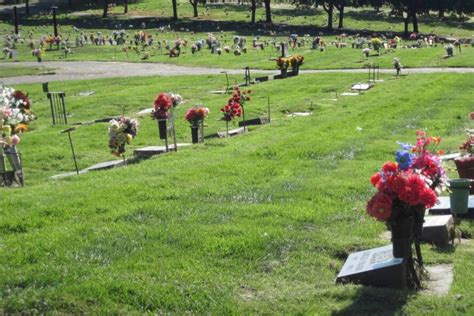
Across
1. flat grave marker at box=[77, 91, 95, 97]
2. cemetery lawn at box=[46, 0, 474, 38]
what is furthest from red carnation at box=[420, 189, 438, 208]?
cemetery lawn at box=[46, 0, 474, 38]

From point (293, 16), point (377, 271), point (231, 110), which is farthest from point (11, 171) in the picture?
point (293, 16)

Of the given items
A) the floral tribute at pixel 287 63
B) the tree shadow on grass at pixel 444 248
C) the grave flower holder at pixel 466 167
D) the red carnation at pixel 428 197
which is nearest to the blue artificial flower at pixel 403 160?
the red carnation at pixel 428 197

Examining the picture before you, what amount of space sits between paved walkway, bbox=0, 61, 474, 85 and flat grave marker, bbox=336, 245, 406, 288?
3306 cm

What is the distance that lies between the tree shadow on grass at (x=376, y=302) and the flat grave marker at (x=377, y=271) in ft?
0.34

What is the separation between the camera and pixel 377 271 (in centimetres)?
909

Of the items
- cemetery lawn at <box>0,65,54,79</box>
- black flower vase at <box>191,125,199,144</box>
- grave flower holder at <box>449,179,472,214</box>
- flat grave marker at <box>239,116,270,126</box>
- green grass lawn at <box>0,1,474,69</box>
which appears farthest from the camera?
green grass lawn at <box>0,1,474,69</box>

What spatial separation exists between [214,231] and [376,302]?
2.86m

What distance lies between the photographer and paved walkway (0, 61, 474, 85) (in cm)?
4384

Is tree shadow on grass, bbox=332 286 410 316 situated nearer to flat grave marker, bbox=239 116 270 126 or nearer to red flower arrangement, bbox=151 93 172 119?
red flower arrangement, bbox=151 93 172 119

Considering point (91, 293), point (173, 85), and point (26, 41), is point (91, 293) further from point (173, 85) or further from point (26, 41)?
point (26, 41)

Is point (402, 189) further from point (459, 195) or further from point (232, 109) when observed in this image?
point (232, 109)

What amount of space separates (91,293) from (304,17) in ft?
287

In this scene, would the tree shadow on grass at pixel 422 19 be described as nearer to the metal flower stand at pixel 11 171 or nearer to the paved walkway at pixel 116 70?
the paved walkway at pixel 116 70

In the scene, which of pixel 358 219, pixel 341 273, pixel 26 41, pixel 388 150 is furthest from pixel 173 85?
pixel 26 41
